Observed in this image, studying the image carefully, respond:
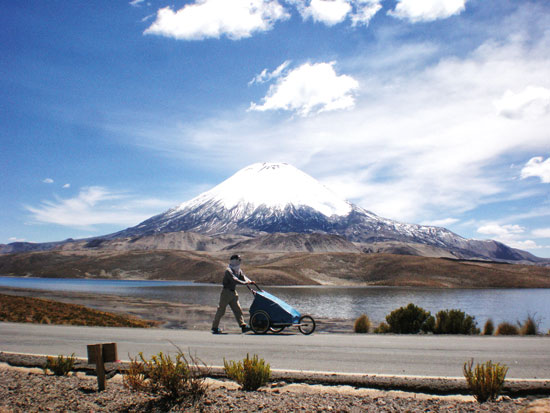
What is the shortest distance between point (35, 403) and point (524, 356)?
30.4 feet

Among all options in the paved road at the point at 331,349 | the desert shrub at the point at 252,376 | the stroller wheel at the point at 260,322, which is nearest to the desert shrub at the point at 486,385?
the paved road at the point at 331,349

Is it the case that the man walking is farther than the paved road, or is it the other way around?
the man walking

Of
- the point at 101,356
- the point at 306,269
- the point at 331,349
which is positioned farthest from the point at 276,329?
the point at 306,269

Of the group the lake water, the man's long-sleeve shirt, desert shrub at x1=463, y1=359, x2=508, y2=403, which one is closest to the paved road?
the man's long-sleeve shirt

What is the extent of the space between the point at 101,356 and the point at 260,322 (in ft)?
22.8

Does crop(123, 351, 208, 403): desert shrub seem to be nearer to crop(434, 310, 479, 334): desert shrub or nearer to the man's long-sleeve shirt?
the man's long-sleeve shirt

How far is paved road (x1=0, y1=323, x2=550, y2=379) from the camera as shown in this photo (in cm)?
821

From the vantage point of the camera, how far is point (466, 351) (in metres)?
9.95

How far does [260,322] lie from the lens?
42.7 ft

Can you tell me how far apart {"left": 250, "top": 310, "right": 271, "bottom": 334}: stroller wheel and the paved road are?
30 cm

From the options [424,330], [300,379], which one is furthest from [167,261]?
[300,379]

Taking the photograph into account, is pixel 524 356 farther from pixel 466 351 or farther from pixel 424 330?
pixel 424 330

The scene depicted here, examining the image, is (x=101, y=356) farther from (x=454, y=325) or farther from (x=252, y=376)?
(x=454, y=325)

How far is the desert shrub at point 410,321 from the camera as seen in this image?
63.5 feet
